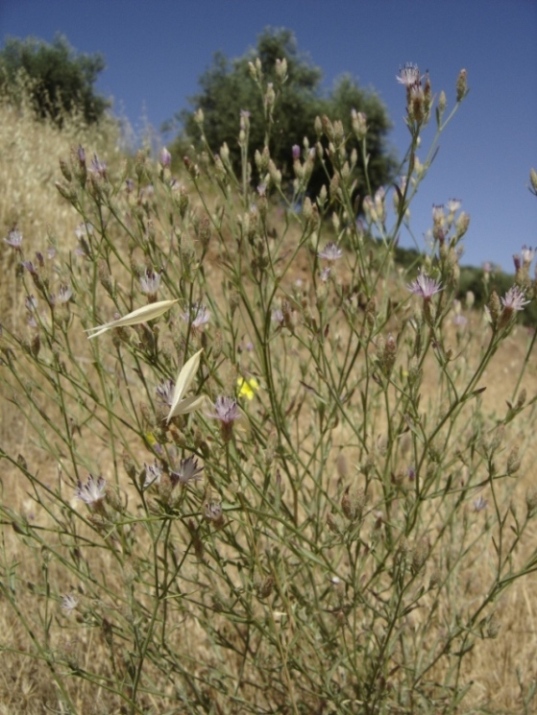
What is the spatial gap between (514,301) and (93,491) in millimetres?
650

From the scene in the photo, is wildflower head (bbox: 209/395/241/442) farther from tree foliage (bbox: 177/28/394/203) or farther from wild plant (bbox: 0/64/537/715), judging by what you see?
tree foliage (bbox: 177/28/394/203)

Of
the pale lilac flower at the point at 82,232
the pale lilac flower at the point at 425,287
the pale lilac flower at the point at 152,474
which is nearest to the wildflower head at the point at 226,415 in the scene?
the pale lilac flower at the point at 152,474

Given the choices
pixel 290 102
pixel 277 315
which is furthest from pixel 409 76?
pixel 290 102

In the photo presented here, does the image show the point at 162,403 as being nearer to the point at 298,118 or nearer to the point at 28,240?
the point at 28,240

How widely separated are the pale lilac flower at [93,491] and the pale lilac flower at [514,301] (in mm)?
625

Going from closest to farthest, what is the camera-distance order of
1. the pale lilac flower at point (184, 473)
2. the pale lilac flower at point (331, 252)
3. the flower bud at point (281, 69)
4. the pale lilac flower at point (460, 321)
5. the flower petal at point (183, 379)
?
the flower petal at point (183, 379), the pale lilac flower at point (184, 473), the pale lilac flower at point (331, 252), the flower bud at point (281, 69), the pale lilac flower at point (460, 321)

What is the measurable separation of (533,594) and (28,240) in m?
3.41

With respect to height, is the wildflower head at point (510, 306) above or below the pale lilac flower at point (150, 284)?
below

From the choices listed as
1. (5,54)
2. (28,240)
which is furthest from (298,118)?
(28,240)

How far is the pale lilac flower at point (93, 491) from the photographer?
2.91 ft

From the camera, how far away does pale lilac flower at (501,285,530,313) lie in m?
0.90

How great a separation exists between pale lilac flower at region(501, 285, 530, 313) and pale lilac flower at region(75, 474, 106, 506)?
2.05 ft

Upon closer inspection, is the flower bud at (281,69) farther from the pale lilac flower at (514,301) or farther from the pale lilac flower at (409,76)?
the pale lilac flower at (514,301)

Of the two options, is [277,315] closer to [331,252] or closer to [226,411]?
[331,252]
